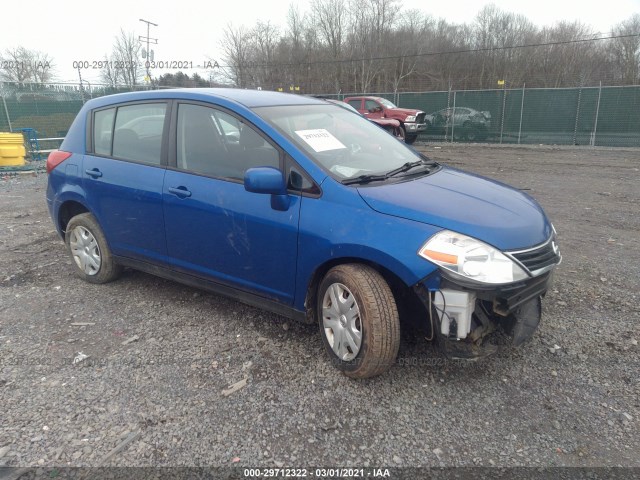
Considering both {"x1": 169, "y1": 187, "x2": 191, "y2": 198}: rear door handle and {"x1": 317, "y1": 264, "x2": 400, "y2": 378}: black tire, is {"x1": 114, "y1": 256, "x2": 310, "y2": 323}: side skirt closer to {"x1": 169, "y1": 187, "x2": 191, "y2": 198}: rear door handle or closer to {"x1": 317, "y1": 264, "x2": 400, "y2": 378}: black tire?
{"x1": 317, "y1": 264, "x2": 400, "y2": 378}: black tire

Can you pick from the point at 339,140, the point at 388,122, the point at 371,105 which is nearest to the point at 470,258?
the point at 339,140

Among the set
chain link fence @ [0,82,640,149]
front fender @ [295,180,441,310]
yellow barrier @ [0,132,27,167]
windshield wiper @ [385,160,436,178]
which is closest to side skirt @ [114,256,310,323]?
front fender @ [295,180,441,310]

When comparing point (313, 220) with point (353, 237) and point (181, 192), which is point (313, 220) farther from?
point (181, 192)

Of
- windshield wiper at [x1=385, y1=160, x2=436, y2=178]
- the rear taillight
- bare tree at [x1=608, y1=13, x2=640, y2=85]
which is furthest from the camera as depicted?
bare tree at [x1=608, y1=13, x2=640, y2=85]

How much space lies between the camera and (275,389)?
9.40 ft

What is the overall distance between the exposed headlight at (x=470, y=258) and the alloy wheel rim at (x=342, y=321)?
21.7 inches

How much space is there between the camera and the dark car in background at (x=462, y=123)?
2030 cm

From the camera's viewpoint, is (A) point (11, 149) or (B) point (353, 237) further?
(A) point (11, 149)

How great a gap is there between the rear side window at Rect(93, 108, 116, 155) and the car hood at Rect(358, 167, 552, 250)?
101 inches

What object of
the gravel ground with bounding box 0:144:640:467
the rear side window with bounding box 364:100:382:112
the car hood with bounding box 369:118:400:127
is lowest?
the gravel ground with bounding box 0:144:640:467

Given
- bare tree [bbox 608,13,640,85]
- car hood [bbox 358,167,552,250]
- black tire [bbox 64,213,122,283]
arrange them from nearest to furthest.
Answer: car hood [bbox 358,167,552,250]
black tire [bbox 64,213,122,283]
bare tree [bbox 608,13,640,85]

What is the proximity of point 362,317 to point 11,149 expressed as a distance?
12906mm

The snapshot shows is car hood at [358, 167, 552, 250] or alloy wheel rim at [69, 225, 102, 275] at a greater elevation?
car hood at [358, 167, 552, 250]

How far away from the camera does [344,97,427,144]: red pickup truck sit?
1827 cm
